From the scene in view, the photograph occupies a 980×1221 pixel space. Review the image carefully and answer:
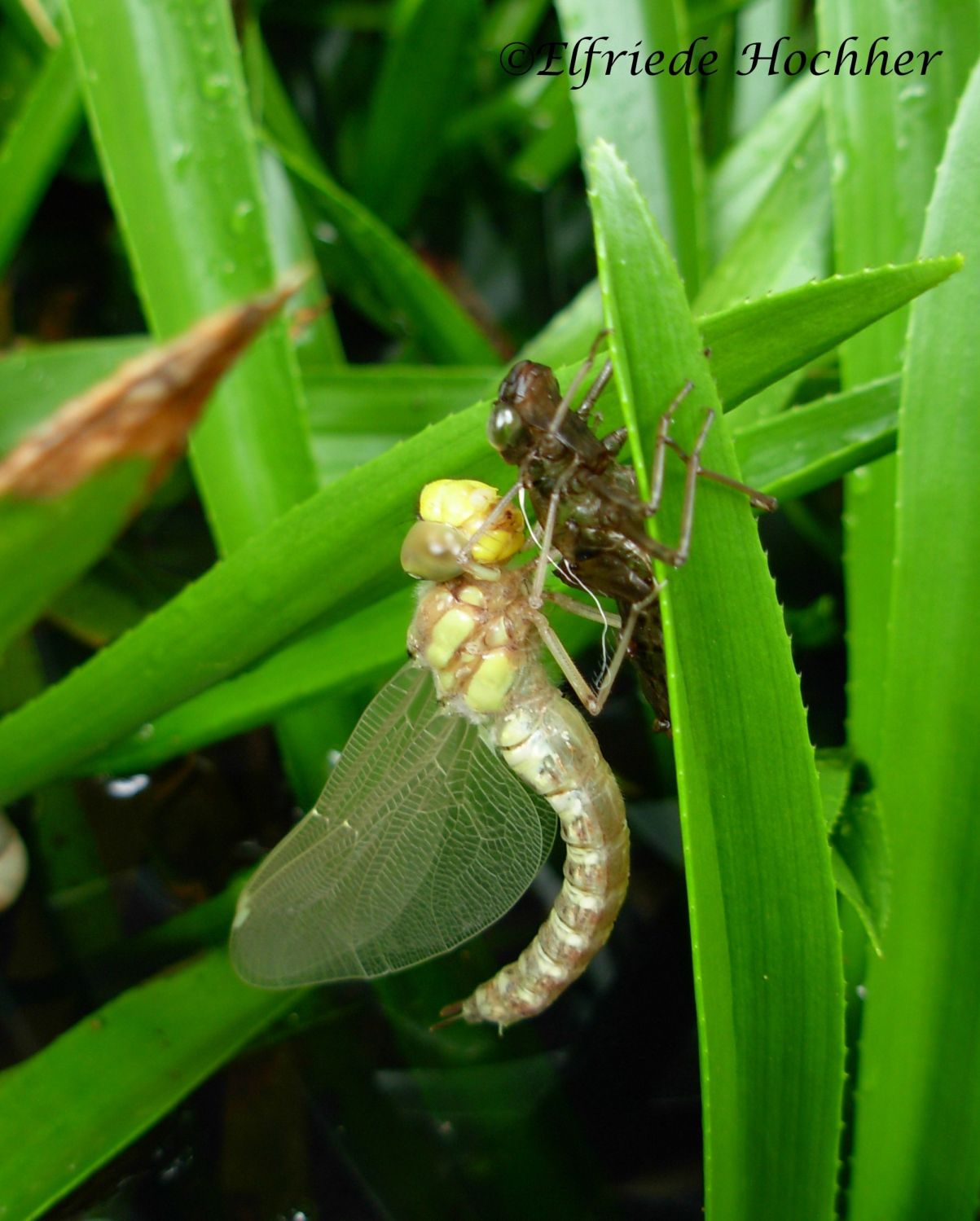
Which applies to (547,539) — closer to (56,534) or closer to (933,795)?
(933,795)

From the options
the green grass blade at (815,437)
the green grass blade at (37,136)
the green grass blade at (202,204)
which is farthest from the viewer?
the green grass blade at (37,136)

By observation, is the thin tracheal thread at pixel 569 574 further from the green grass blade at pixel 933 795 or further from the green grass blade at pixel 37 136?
the green grass blade at pixel 37 136

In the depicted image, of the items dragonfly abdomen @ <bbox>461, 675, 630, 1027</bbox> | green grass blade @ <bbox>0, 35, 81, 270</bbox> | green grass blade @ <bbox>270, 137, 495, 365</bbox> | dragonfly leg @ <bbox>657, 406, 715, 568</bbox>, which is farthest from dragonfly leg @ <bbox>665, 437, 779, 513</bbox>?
green grass blade @ <bbox>0, 35, 81, 270</bbox>

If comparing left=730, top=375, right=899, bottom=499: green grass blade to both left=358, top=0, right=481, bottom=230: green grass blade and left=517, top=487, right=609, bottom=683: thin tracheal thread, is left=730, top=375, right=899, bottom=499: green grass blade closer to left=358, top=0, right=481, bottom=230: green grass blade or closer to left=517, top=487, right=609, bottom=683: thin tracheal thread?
left=517, top=487, right=609, bottom=683: thin tracheal thread

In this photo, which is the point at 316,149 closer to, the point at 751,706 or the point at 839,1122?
the point at 751,706

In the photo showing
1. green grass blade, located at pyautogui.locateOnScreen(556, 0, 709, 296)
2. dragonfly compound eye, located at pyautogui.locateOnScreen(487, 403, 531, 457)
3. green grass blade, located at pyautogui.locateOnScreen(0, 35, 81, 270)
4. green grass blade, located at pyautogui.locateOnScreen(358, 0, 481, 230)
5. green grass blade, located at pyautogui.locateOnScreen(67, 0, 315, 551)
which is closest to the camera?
dragonfly compound eye, located at pyautogui.locateOnScreen(487, 403, 531, 457)

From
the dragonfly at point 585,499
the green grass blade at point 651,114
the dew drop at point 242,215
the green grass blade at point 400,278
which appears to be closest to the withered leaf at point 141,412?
the dragonfly at point 585,499
